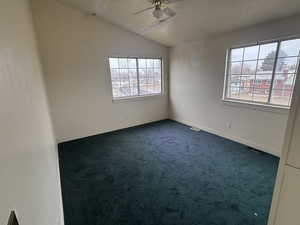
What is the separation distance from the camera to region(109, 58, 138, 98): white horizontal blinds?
3979 mm

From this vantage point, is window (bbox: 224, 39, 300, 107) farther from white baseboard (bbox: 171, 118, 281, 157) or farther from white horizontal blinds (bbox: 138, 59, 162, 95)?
white horizontal blinds (bbox: 138, 59, 162, 95)

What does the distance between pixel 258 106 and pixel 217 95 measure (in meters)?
0.86

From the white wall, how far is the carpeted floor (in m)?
0.62

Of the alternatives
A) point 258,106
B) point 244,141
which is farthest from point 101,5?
point 244,141

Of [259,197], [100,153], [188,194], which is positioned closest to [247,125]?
[259,197]

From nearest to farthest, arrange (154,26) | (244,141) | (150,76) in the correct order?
(244,141) < (154,26) < (150,76)

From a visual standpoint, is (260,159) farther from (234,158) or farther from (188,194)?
(188,194)

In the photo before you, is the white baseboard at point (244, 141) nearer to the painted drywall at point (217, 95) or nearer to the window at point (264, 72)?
the painted drywall at point (217, 95)

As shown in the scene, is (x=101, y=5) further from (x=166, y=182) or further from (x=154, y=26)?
(x=166, y=182)

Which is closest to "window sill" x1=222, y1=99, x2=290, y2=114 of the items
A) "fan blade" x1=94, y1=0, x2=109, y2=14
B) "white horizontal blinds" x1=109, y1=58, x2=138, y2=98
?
"white horizontal blinds" x1=109, y1=58, x2=138, y2=98

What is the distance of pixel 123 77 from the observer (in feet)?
13.6

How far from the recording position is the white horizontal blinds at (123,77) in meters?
3.98

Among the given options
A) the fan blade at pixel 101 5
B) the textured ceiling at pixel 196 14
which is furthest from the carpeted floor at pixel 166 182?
the fan blade at pixel 101 5

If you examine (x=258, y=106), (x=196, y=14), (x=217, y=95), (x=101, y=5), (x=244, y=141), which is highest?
(x=101, y=5)
